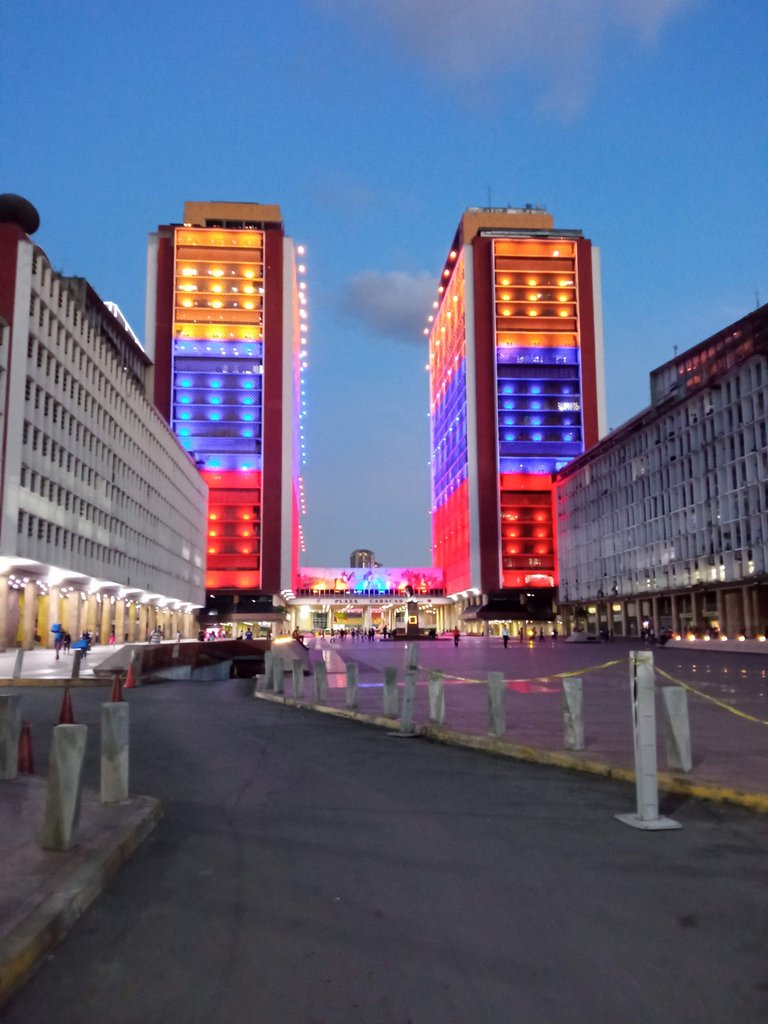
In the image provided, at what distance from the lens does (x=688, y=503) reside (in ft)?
261

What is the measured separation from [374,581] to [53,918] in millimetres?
159173

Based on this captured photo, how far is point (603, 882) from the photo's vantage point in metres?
5.57

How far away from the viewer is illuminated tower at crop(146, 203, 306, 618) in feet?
416

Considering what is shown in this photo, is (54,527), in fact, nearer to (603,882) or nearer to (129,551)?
(129,551)

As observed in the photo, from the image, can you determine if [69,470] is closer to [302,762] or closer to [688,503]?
[302,762]

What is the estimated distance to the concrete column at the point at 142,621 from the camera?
81.6 metres

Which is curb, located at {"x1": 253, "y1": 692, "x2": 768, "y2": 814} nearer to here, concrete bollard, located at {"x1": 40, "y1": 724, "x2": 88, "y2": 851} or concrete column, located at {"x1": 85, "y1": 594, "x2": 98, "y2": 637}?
concrete bollard, located at {"x1": 40, "y1": 724, "x2": 88, "y2": 851}

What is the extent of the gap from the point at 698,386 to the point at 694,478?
8199 mm

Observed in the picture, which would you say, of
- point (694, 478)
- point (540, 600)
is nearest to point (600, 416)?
point (540, 600)

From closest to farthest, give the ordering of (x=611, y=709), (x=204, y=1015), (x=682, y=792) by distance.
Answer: (x=204, y=1015), (x=682, y=792), (x=611, y=709)

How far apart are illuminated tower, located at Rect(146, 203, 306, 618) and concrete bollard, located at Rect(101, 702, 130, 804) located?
118 meters

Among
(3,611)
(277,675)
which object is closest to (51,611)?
(3,611)

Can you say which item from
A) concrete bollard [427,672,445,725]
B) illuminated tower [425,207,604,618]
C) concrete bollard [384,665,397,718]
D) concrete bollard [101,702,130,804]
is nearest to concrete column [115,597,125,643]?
Answer: concrete bollard [384,665,397,718]

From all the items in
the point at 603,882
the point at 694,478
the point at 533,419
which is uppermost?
the point at 533,419
